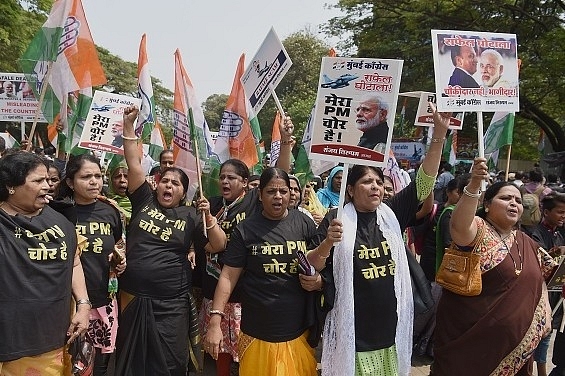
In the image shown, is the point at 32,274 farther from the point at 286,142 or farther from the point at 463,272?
the point at 463,272

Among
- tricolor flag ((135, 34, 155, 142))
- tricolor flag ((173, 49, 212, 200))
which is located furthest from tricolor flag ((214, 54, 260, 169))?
tricolor flag ((135, 34, 155, 142))

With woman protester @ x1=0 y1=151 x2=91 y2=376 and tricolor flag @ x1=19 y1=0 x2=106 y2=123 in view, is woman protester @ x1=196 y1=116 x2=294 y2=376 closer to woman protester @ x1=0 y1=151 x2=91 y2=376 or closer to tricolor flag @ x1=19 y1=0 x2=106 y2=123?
woman protester @ x1=0 y1=151 x2=91 y2=376

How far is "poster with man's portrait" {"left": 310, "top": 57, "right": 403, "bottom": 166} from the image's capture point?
287 centimetres

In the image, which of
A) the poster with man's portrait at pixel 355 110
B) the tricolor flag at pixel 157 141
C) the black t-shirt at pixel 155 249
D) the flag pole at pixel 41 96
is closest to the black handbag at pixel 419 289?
the poster with man's portrait at pixel 355 110

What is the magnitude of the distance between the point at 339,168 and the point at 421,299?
2.29m

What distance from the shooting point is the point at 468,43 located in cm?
315

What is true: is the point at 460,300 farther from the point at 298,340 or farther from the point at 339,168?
the point at 339,168

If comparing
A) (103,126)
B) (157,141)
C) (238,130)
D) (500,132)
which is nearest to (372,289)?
(238,130)

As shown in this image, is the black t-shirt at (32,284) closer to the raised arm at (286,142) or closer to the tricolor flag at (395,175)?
the raised arm at (286,142)

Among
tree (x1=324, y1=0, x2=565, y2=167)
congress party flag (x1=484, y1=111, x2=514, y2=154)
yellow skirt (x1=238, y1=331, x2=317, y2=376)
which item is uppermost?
tree (x1=324, y1=0, x2=565, y2=167)

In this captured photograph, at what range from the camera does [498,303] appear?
303 cm

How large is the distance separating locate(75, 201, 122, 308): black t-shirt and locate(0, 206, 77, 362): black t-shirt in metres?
0.64

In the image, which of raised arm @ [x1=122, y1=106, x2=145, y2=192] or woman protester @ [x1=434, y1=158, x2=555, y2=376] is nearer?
woman protester @ [x1=434, y1=158, x2=555, y2=376]

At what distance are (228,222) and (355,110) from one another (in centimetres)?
141
